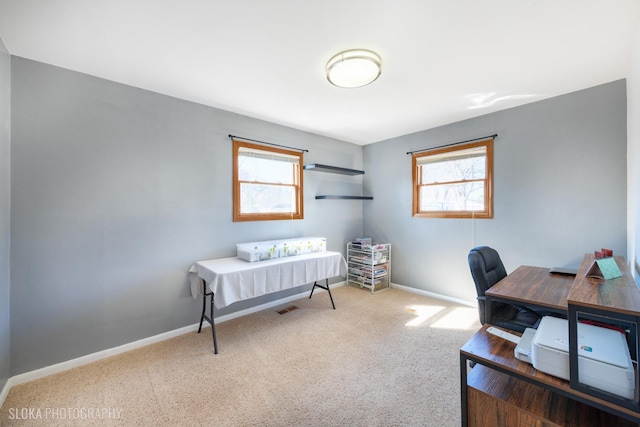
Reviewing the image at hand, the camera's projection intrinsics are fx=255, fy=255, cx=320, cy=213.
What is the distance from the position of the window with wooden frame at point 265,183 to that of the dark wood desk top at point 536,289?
263cm

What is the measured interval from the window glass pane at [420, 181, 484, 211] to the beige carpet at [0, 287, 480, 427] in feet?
4.80

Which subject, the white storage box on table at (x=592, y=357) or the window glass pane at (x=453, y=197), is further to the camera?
the window glass pane at (x=453, y=197)

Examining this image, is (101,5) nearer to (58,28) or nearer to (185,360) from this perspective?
(58,28)

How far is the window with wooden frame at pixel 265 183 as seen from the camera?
3.21m

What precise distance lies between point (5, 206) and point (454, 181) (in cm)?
452

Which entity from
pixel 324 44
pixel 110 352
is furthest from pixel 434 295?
pixel 110 352

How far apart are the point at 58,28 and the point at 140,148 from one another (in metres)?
0.99

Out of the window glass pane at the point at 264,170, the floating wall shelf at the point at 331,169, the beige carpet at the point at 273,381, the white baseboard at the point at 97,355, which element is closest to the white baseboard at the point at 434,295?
the beige carpet at the point at 273,381

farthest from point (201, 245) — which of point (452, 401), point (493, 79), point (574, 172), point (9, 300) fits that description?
point (574, 172)

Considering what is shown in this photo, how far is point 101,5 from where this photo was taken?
1516mm

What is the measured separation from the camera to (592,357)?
0.99 meters

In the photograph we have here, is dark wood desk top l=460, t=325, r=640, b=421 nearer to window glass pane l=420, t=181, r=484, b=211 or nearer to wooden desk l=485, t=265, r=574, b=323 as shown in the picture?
wooden desk l=485, t=265, r=574, b=323

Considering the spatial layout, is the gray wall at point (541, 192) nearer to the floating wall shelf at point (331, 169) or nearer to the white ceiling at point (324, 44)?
the white ceiling at point (324, 44)

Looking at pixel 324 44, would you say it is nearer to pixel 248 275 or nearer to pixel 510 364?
pixel 248 275
